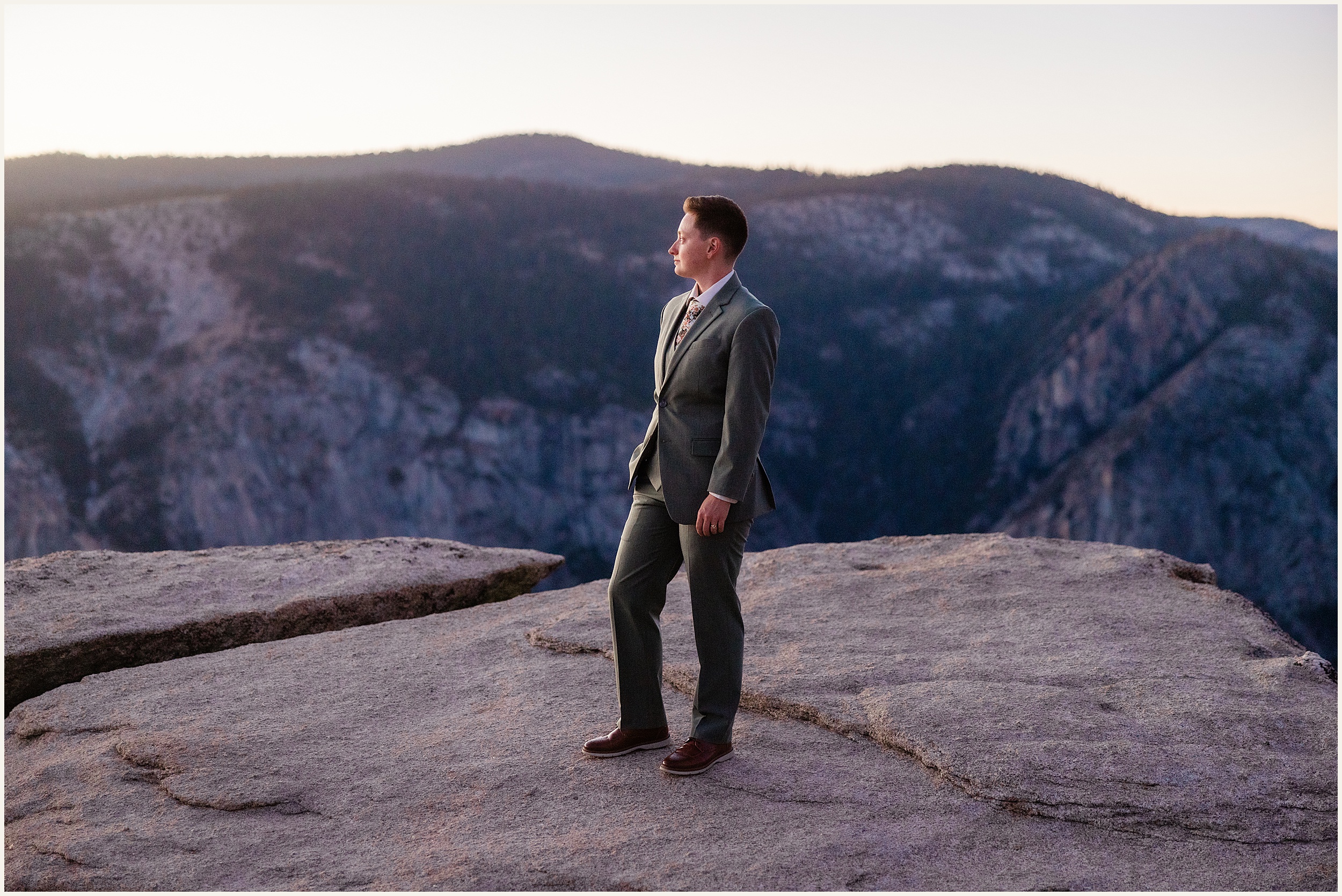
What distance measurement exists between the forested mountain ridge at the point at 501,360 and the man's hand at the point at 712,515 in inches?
1023

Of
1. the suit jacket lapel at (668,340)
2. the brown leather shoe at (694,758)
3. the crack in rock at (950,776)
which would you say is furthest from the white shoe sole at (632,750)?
the suit jacket lapel at (668,340)

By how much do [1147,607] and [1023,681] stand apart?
4.37 feet

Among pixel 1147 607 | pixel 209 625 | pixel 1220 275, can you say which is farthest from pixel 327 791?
pixel 1220 275

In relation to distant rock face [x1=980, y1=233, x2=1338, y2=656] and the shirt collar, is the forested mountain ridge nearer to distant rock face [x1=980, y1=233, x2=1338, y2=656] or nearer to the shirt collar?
distant rock face [x1=980, y1=233, x2=1338, y2=656]

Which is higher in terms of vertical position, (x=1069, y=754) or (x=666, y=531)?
(x=666, y=531)

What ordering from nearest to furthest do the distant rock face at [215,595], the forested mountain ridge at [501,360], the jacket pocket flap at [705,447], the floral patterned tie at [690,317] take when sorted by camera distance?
the jacket pocket flap at [705,447]
the floral patterned tie at [690,317]
the distant rock face at [215,595]
the forested mountain ridge at [501,360]

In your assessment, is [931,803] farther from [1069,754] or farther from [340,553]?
[340,553]

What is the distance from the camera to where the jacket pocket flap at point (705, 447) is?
11.5 ft

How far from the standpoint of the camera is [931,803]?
130 inches

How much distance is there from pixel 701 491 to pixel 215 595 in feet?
11.6

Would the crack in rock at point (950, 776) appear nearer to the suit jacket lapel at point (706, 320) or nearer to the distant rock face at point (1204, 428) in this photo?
the suit jacket lapel at point (706, 320)

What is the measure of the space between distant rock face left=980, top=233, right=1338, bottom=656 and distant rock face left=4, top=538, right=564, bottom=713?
25.0m

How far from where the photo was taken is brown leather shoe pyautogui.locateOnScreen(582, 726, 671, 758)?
3.69 m

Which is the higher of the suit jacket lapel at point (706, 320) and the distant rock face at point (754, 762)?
the suit jacket lapel at point (706, 320)
